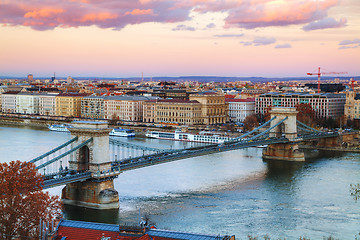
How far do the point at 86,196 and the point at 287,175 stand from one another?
10.9m

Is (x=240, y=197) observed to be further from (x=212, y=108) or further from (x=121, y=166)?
(x=212, y=108)

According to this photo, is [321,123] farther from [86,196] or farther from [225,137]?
[86,196]

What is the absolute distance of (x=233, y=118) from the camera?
55.7 m

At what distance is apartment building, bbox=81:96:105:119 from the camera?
2277 inches

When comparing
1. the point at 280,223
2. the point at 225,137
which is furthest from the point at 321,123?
the point at 280,223

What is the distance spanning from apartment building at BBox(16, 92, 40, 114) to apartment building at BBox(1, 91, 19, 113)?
0.88 m

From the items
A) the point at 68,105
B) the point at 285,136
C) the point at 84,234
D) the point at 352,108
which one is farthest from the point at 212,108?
the point at 84,234

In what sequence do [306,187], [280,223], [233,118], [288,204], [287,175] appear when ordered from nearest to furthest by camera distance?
1. [280,223]
2. [288,204]
3. [306,187]
4. [287,175]
5. [233,118]

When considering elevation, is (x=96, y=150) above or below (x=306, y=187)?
above

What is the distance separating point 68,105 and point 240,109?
17.7 m

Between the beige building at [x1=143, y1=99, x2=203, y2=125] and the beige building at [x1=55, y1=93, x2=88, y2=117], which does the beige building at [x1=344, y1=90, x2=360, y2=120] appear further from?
the beige building at [x1=55, y1=93, x2=88, y2=117]

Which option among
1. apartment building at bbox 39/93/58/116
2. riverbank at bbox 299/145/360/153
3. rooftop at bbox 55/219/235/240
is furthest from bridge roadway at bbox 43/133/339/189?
apartment building at bbox 39/93/58/116

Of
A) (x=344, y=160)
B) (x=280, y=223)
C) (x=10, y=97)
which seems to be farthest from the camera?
(x=10, y=97)

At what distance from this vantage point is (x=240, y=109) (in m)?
55.5
